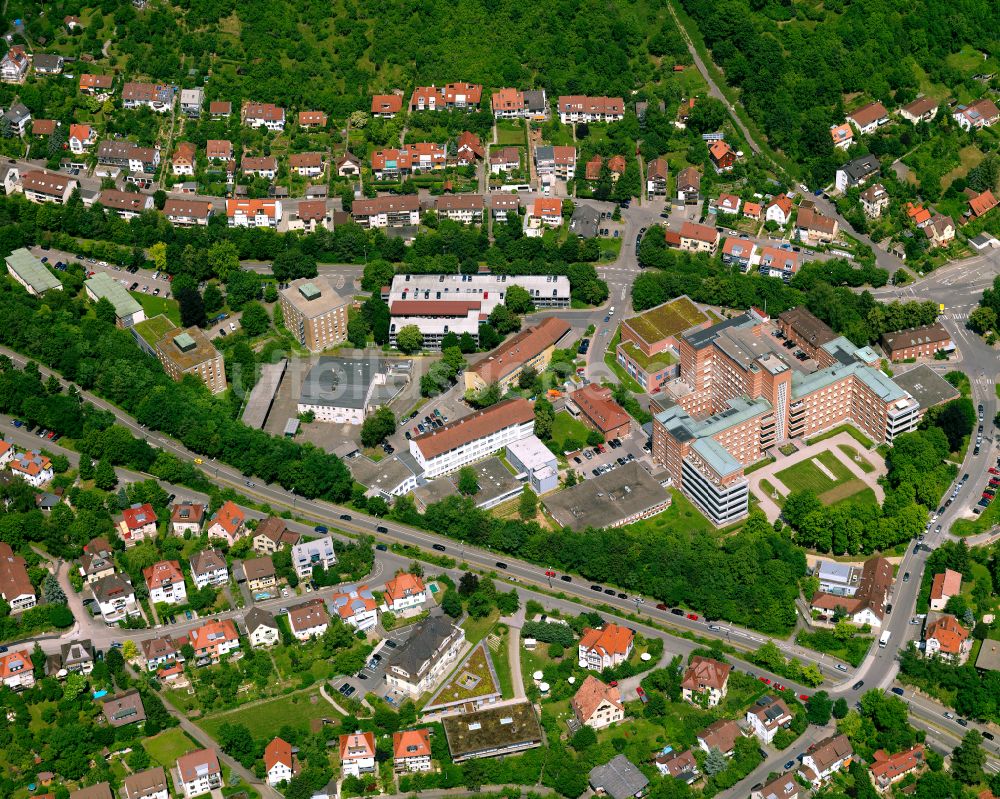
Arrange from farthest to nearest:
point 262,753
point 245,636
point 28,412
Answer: point 28,412
point 245,636
point 262,753

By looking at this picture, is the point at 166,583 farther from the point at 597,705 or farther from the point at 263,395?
the point at 597,705

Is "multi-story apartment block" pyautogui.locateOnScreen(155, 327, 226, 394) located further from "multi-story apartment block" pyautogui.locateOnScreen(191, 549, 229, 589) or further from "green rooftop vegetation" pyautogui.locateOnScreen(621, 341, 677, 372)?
"green rooftop vegetation" pyautogui.locateOnScreen(621, 341, 677, 372)

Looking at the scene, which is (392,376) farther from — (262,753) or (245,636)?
(262,753)

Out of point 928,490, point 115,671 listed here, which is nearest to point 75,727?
point 115,671

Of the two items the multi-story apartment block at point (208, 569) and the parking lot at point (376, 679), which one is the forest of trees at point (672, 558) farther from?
the multi-story apartment block at point (208, 569)

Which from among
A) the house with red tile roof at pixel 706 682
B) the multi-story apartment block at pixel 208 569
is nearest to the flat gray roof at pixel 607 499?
the house with red tile roof at pixel 706 682

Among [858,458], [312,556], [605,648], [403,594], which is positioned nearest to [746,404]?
[858,458]

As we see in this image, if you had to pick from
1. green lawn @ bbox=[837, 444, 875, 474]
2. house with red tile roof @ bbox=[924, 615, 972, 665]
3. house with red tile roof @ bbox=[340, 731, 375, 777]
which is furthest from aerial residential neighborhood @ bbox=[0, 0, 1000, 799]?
house with red tile roof @ bbox=[924, 615, 972, 665]
